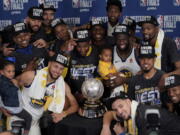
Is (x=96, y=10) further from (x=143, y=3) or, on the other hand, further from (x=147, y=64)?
(x=147, y=64)

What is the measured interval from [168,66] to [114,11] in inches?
30.8

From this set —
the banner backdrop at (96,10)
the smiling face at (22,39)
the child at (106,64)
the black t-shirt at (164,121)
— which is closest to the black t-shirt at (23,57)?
the smiling face at (22,39)

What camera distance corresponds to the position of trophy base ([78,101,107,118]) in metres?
2.98

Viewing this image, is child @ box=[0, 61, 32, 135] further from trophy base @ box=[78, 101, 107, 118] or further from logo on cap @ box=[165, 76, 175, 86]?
logo on cap @ box=[165, 76, 175, 86]

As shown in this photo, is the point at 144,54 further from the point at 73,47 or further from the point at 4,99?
the point at 4,99

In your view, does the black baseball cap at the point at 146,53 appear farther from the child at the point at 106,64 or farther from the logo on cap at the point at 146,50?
the child at the point at 106,64

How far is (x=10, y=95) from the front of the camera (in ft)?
9.75

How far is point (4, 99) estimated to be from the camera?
2.99 metres

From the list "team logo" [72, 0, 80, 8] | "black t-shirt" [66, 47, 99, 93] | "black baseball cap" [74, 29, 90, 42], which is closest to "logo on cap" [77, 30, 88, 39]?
"black baseball cap" [74, 29, 90, 42]

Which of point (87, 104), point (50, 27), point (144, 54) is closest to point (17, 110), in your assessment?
point (87, 104)

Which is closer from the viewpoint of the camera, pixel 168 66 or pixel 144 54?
pixel 144 54

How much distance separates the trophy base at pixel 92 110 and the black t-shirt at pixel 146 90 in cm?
28

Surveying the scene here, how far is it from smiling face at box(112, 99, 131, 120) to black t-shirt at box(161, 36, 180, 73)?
0.99m

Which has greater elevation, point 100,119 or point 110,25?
point 110,25
